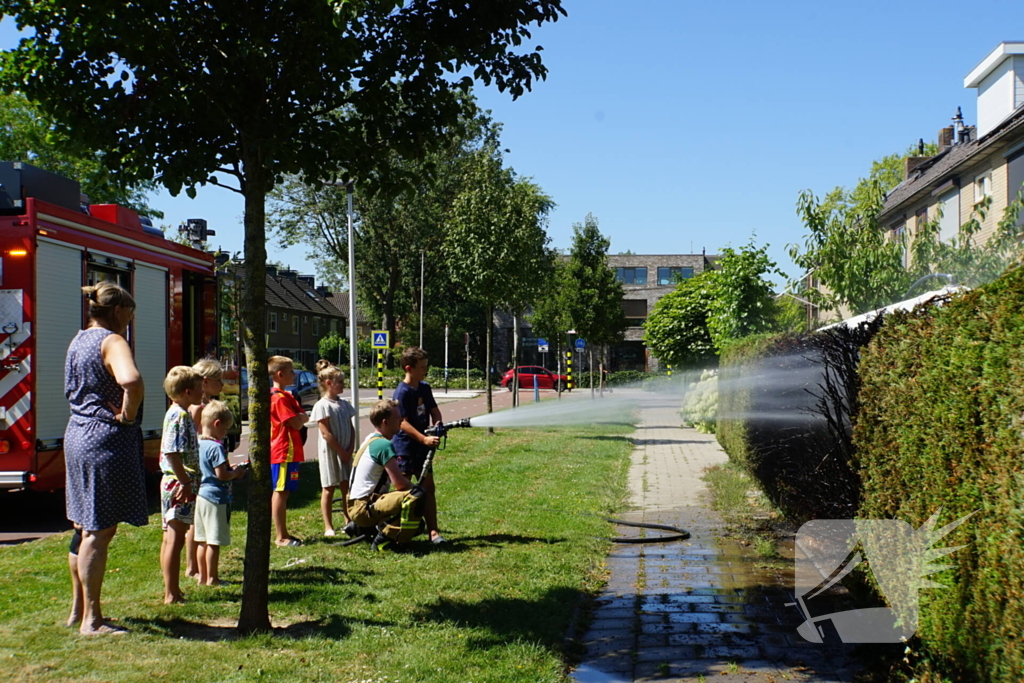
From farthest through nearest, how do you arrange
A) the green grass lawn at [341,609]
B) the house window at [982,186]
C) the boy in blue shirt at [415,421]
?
1. the house window at [982,186]
2. the boy in blue shirt at [415,421]
3. the green grass lawn at [341,609]

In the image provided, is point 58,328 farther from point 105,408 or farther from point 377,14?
point 377,14

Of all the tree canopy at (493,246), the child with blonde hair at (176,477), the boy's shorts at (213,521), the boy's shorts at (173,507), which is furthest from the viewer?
the tree canopy at (493,246)

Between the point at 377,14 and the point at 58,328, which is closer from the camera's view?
the point at 377,14

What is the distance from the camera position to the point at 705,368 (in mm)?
25516

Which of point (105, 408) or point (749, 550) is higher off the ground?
point (105, 408)

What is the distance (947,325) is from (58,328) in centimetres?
866

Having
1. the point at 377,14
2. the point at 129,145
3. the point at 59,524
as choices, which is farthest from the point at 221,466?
the point at 59,524

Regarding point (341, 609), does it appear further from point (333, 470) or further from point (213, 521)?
point (333, 470)

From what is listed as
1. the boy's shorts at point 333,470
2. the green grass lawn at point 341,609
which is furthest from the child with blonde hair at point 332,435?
the green grass lawn at point 341,609

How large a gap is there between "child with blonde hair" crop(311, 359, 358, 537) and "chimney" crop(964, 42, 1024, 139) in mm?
25296

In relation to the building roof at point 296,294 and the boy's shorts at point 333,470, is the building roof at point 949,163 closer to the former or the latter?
the boy's shorts at point 333,470

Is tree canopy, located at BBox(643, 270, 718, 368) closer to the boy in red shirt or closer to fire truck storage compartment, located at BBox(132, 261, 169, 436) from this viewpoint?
fire truck storage compartment, located at BBox(132, 261, 169, 436)

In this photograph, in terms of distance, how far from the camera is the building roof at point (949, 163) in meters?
26.0

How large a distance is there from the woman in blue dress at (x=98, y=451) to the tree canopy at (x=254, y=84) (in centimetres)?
66
